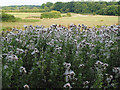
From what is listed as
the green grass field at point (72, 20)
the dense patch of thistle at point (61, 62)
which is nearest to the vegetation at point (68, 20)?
the green grass field at point (72, 20)

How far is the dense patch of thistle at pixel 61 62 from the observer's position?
339 cm

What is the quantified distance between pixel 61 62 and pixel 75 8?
7.79 metres

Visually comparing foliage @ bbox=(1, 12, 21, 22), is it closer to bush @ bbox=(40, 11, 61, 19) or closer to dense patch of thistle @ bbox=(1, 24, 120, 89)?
bush @ bbox=(40, 11, 61, 19)

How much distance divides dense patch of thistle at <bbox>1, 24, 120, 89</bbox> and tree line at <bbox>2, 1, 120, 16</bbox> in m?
5.52

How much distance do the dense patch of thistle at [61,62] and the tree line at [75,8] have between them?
18.1 feet

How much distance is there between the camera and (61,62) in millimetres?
3762

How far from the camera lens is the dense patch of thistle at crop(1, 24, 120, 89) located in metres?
3.39

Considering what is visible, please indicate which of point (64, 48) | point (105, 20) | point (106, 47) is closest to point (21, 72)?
point (64, 48)

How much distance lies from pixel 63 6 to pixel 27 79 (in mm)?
7669

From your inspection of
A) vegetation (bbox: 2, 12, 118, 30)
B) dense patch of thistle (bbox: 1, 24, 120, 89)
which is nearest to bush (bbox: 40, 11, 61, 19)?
vegetation (bbox: 2, 12, 118, 30)

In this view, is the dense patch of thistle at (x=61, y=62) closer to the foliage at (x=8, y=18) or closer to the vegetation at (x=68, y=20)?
the vegetation at (x=68, y=20)

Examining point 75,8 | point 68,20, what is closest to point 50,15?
point 68,20

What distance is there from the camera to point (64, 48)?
4.21 meters

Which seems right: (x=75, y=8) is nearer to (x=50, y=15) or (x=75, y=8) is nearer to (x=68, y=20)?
Answer: (x=68, y=20)
